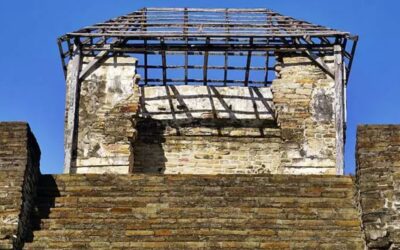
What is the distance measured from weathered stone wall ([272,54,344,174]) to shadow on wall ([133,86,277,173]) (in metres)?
0.73

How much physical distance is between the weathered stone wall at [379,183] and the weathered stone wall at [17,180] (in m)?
3.81

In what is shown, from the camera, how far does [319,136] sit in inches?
743

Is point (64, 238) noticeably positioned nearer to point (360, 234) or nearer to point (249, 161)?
point (360, 234)

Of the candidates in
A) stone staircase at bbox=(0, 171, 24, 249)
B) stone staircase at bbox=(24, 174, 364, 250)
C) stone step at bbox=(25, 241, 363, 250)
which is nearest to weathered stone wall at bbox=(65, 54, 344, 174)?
stone staircase at bbox=(24, 174, 364, 250)

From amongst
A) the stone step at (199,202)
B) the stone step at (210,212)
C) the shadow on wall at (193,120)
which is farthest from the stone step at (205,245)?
the shadow on wall at (193,120)

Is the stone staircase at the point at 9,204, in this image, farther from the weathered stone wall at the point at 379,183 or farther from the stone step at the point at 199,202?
the weathered stone wall at the point at 379,183

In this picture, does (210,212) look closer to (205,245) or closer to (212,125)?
(205,245)

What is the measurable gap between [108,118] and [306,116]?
3.54 meters

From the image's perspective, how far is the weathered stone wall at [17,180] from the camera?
1174 cm

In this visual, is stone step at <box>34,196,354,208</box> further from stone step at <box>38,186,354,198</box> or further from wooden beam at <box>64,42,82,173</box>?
wooden beam at <box>64,42,82,173</box>

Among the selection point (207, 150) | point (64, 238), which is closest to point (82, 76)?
point (207, 150)

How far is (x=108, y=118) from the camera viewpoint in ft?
62.7

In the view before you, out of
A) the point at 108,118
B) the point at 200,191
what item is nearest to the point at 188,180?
the point at 200,191

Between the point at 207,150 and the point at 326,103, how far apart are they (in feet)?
7.62
